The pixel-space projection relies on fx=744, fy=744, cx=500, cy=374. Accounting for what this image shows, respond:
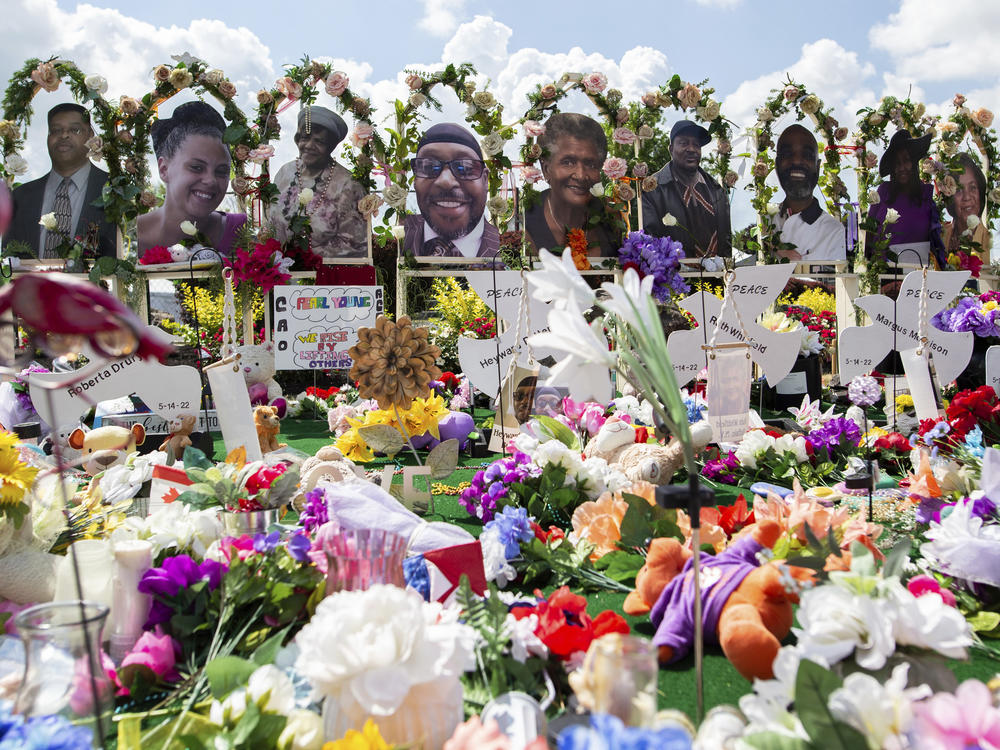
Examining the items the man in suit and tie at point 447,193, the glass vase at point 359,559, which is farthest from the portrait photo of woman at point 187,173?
the glass vase at point 359,559

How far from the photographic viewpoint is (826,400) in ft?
21.4

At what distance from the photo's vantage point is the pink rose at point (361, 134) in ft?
21.8

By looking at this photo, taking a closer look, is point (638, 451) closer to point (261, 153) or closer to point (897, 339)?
point (897, 339)

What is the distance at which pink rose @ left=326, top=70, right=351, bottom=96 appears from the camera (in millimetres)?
6629

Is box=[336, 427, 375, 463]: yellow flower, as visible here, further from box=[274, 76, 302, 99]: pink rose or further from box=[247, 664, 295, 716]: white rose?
box=[274, 76, 302, 99]: pink rose

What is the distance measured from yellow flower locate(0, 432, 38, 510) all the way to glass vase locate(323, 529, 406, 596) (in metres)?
0.69

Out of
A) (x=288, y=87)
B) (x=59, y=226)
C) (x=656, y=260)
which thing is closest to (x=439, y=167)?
(x=288, y=87)

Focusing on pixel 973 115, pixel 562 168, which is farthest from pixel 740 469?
pixel 973 115

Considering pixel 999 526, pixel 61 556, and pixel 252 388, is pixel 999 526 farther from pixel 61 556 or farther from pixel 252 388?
pixel 252 388

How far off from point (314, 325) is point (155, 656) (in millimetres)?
4709

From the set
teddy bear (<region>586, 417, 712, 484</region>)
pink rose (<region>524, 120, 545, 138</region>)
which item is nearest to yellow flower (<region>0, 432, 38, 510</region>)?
teddy bear (<region>586, 417, 712, 484</region>)

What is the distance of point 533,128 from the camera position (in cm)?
707

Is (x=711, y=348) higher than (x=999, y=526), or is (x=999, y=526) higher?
(x=711, y=348)

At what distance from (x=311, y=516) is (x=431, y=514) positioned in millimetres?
878
